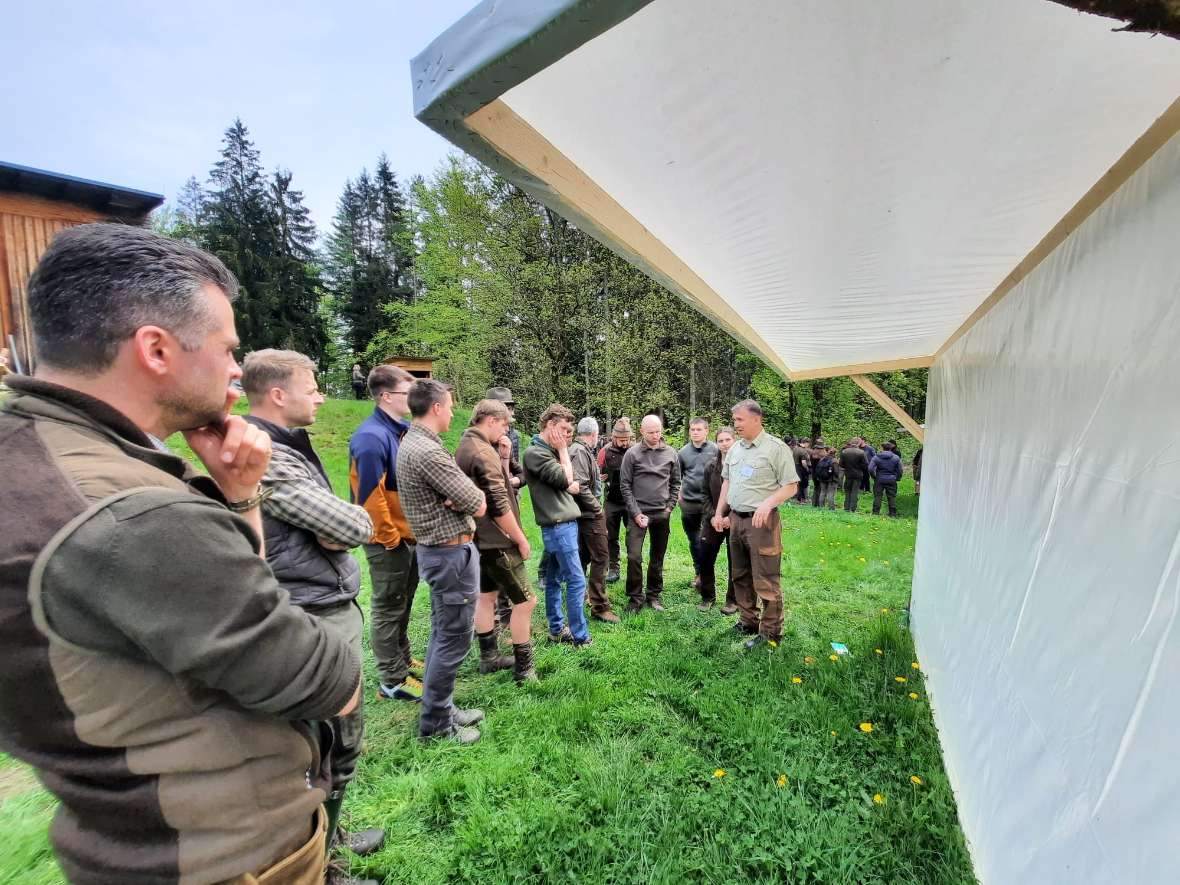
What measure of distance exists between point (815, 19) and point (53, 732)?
1893 mm

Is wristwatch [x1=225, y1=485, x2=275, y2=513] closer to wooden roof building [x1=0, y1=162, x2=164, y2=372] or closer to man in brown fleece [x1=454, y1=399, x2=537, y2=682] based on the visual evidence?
man in brown fleece [x1=454, y1=399, x2=537, y2=682]

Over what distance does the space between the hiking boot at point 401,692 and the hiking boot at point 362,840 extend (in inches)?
49.3

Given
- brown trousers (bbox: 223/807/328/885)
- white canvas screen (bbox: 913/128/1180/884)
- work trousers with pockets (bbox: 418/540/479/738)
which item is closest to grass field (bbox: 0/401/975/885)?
work trousers with pockets (bbox: 418/540/479/738)

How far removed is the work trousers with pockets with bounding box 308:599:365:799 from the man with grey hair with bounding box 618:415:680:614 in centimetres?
355

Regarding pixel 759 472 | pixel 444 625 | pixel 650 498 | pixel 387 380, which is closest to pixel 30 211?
pixel 387 380

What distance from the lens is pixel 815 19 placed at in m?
0.98

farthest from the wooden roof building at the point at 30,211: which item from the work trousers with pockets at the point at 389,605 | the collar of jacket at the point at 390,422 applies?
the work trousers with pockets at the point at 389,605

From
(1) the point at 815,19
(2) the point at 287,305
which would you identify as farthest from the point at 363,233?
(1) the point at 815,19

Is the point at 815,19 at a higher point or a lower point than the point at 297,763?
higher

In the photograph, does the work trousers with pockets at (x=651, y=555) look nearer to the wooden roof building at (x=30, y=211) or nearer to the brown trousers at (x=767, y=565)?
the brown trousers at (x=767, y=565)

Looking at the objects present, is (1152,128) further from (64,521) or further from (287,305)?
(287,305)

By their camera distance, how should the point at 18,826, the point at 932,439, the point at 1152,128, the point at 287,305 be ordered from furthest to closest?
the point at 287,305 → the point at 932,439 → the point at 18,826 → the point at 1152,128

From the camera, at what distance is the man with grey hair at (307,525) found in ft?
6.49

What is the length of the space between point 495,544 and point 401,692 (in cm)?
128
